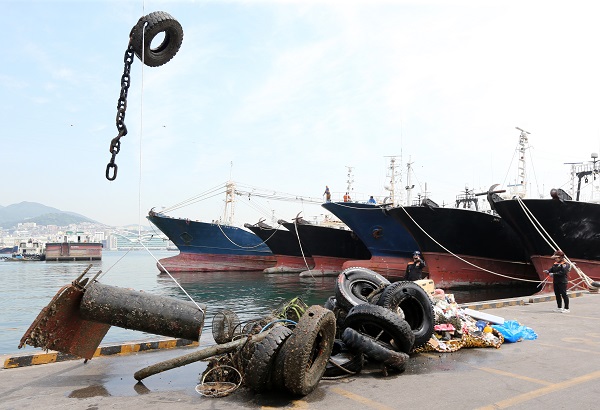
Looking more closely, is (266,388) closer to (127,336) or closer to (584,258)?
(127,336)

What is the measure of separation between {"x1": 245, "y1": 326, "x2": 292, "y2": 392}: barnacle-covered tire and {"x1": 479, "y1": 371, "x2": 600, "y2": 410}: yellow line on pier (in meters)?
1.94

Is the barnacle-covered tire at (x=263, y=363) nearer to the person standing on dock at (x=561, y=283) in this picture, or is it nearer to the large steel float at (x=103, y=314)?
the large steel float at (x=103, y=314)

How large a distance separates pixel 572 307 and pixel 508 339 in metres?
5.15

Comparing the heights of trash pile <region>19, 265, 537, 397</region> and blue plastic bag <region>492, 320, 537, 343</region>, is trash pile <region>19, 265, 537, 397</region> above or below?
above

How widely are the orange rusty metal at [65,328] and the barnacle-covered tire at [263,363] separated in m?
2.05

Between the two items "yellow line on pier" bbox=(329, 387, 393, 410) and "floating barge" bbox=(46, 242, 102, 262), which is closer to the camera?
"yellow line on pier" bbox=(329, 387, 393, 410)

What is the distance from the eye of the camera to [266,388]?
451cm

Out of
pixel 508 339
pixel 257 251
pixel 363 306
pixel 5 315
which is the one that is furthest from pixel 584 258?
pixel 257 251

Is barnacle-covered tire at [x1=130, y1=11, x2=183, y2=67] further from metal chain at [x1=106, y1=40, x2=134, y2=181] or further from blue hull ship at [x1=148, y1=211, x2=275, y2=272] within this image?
blue hull ship at [x1=148, y1=211, x2=275, y2=272]

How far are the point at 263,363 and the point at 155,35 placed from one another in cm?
364

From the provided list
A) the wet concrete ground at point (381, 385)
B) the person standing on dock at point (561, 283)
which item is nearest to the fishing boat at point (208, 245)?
the person standing on dock at point (561, 283)

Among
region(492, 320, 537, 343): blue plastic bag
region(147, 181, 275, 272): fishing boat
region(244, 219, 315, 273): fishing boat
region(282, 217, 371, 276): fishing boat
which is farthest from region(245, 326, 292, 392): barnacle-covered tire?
region(147, 181, 275, 272): fishing boat

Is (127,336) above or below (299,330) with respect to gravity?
below

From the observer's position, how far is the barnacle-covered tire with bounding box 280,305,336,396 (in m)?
4.12
